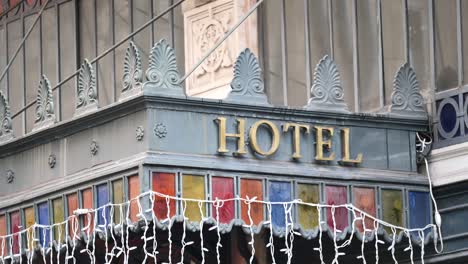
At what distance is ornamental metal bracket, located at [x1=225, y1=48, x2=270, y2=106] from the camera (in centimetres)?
2225

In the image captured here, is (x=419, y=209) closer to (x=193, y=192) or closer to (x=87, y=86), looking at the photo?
(x=193, y=192)

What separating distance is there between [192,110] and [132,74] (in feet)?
2.70

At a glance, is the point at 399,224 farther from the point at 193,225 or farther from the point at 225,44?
the point at 225,44

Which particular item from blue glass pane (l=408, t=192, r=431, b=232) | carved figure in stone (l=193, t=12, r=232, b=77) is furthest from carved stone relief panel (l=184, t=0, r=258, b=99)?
blue glass pane (l=408, t=192, r=431, b=232)

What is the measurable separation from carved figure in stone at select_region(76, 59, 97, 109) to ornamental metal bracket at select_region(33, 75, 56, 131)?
72 cm

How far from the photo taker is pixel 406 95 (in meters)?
23.6

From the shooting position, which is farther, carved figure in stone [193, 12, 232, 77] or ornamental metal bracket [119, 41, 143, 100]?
carved figure in stone [193, 12, 232, 77]

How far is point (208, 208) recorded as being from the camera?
21.8m

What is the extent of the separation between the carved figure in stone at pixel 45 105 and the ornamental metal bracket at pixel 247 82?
103 inches

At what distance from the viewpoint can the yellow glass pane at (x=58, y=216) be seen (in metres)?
23.1

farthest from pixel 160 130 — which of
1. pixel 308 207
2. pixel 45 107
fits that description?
pixel 45 107

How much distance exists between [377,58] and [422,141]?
5.36 ft

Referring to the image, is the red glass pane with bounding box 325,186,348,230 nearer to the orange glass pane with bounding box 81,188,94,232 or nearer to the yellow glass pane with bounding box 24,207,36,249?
the orange glass pane with bounding box 81,188,94,232

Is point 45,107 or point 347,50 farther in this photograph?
point 347,50
